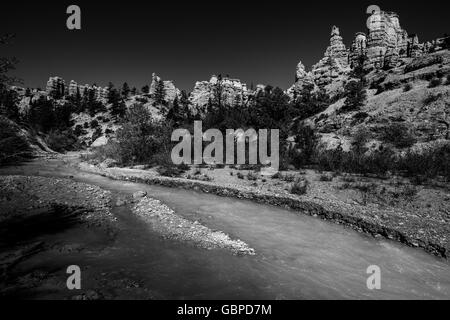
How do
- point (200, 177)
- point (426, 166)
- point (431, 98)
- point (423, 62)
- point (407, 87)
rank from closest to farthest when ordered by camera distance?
point (426, 166) < point (200, 177) < point (431, 98) < point (407, 87) < point (423, 62)

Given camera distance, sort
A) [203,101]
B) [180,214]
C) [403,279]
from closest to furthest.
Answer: [403,279] → [180,214] → [203,101]

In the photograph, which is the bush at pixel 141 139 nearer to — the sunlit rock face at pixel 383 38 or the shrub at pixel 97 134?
the shrub at pixel 97 134

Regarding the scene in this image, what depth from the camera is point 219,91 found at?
335 feet

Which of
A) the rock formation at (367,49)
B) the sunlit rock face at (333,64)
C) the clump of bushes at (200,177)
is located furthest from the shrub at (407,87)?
the sunlit rock face at (333,64)

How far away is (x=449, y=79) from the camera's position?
1054 inches

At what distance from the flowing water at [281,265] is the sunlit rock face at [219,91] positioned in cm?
9638

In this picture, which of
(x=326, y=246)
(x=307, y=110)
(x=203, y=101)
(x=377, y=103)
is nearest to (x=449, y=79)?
(x=377, y=103)

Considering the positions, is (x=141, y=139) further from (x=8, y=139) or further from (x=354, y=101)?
(x=354, y=101)

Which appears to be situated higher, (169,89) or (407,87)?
(169,89)

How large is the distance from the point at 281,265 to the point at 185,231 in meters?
3.57

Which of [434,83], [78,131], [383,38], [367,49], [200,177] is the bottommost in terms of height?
[200,177]

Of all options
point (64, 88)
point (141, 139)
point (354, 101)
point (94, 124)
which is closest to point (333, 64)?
point (354, 101)
